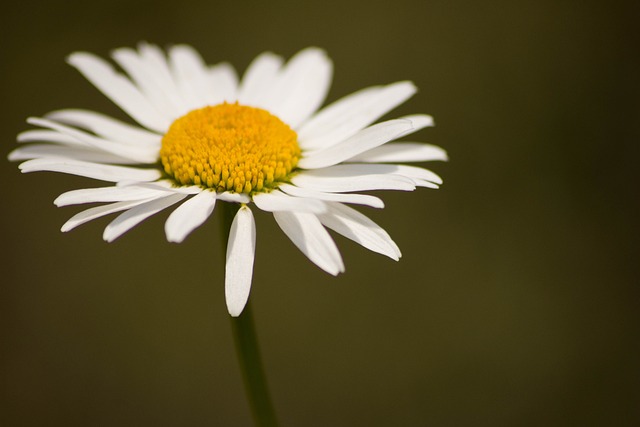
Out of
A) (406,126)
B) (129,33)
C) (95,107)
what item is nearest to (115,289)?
(95,107)

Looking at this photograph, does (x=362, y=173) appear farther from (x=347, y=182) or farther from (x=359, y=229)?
(x=359, y=229)

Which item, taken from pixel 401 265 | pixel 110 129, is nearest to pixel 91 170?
pixel 110 129

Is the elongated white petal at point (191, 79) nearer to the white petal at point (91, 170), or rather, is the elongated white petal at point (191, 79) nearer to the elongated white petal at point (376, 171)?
the white petal at point (91, 170)

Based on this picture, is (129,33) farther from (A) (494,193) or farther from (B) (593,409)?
(B) (593,409)

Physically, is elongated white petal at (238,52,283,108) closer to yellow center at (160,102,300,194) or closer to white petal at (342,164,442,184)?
yellow center at (160,102,300,194)

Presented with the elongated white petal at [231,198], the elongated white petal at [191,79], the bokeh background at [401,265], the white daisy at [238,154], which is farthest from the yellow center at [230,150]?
the bokeh background at [401,265]

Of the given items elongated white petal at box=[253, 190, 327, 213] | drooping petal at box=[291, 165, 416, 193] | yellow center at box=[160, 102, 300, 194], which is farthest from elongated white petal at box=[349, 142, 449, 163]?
elongated white petal at box=[253, 190, 327, 213]

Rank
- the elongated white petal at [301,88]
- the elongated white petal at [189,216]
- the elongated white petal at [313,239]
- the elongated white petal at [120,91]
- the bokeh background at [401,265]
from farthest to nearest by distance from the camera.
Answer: the bokeh background at [401,265] → the elongated white petal at [301,88] → the elongated white petal at [120,91] → the elongated white petal at [313,239] → the elongated white petal at [189,216]
